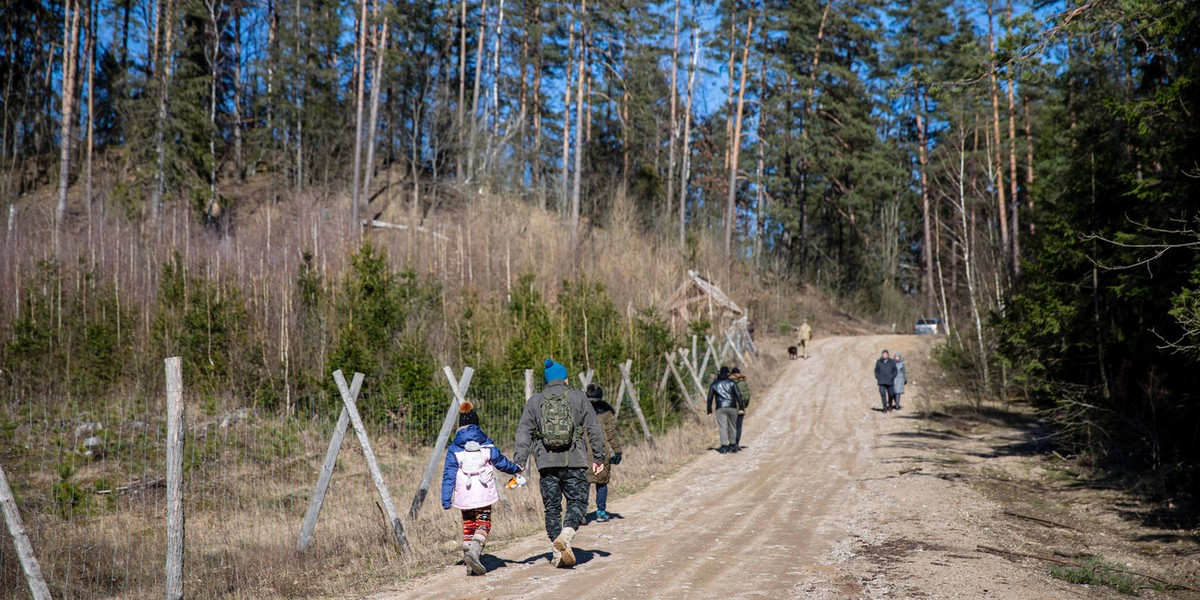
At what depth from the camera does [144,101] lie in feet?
94.3

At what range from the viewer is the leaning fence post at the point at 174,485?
22.4ft

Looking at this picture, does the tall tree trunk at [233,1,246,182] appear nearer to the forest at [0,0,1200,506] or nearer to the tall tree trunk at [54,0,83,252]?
the forest at [0,0,1200,506]

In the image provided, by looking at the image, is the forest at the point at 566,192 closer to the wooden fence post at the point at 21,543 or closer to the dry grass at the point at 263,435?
the dry grass at the point at 263,435

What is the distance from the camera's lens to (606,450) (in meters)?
10.2

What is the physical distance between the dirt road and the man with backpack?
1.54 feet

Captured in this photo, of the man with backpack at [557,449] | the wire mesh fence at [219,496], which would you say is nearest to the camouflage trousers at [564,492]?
the man with backpack at [557,449]

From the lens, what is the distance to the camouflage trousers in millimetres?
7832

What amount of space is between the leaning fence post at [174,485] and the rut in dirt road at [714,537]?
174 cm

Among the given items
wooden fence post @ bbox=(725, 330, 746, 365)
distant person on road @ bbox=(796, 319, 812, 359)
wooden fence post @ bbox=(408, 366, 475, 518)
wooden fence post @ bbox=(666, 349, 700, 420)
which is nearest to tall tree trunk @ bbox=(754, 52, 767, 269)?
distant person on road @ bbox=(796, 319, 812, 359)

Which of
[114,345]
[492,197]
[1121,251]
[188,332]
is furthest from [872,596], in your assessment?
[492,197]

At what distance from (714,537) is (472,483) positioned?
3.27 metres

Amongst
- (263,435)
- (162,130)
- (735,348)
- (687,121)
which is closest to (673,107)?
(687,121)

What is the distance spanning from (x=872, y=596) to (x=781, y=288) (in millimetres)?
41163

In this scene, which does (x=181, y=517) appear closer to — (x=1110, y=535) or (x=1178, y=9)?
(x=1110, y=535)
